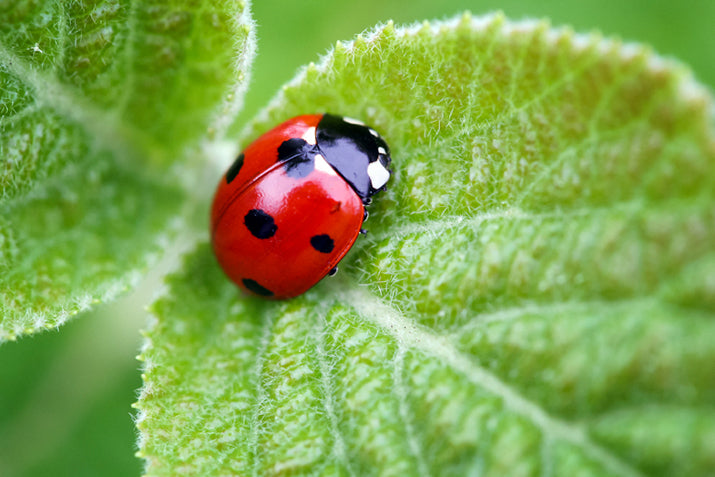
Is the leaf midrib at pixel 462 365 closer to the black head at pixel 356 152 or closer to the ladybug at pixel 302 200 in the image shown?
the ladybug at pixel 302 200

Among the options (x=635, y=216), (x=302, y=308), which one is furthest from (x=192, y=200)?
(x=635, y=216)

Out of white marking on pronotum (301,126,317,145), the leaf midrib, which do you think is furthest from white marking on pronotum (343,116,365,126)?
the leaf midrib

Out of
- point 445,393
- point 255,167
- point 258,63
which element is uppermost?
point 258,63

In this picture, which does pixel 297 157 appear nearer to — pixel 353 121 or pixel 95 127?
pixel 353 121

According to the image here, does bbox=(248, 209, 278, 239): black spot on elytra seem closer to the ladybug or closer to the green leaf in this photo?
the ladybug

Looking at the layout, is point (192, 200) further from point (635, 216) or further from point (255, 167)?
point (635, 216)

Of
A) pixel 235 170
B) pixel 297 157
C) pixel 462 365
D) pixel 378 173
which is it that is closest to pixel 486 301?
pixel 462 365
